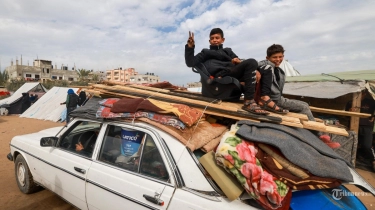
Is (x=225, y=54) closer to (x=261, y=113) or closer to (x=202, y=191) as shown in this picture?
(x=261, y=113)

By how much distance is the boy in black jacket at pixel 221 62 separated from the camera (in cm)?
257

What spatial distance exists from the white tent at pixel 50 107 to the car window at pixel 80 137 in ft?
33.6

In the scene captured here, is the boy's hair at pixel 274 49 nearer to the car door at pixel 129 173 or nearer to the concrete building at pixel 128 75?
the car door at pixel 129 173

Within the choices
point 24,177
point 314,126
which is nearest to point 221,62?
point 314,126

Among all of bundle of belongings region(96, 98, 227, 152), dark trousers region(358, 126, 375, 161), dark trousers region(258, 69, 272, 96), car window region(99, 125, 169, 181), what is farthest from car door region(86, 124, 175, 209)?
dark trousers region(358, 126, 375, 161)

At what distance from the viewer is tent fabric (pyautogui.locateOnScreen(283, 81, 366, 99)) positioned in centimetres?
524

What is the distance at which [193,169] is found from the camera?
1673 millimetres

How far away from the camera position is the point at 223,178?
1.57m

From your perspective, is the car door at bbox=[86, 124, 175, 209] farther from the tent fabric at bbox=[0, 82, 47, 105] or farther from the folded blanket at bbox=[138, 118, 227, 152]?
the tent fabric at bbox=[0, 82, 47, 105]

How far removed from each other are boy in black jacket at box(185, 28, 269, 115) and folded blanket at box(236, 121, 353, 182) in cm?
87

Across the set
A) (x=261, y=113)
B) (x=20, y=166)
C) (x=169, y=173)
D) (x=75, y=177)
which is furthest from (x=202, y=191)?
(x=20, y=166)

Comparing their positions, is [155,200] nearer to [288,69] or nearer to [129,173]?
[129,173]

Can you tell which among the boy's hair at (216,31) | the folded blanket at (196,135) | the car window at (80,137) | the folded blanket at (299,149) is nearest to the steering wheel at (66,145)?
the car window at (80,137)

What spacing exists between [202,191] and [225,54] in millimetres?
2090
